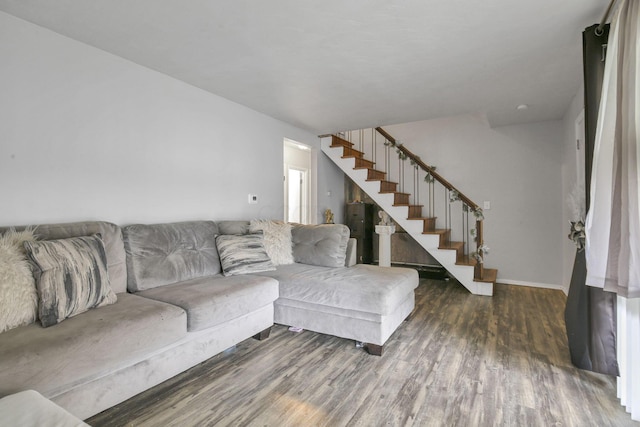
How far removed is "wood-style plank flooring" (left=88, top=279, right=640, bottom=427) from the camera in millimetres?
1617

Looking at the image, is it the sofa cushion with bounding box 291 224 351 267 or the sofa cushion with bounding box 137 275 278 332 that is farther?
the sofa cushion with bounding box 291 224 351 267

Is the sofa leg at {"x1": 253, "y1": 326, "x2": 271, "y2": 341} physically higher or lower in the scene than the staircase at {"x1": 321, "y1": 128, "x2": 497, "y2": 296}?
lower

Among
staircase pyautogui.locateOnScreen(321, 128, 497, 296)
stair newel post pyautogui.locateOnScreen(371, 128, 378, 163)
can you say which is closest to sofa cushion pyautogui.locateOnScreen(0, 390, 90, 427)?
staircase pyautogui.locateOnScreen(321, 128, 497, 296)

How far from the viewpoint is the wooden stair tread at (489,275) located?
404 centimetres

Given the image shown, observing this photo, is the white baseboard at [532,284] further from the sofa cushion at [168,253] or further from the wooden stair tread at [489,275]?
the sofa cushion at [168,253]

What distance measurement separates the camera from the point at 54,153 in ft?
7.03

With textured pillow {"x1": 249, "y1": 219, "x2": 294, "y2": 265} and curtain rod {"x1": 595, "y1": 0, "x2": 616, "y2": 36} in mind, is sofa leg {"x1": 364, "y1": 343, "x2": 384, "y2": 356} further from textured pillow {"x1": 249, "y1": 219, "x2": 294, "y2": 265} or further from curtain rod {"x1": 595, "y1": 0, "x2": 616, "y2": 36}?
curtain rod {"x1": 595, "y1": 0, "x2": 616, "y2": 36}

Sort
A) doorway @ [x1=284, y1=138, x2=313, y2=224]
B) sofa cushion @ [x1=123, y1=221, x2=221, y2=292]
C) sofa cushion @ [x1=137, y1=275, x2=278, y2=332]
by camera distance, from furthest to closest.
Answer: doorway @ [x1=284, y1=138, x2=313, y2=224] < sofa cushion @ [x1=123, y1=221, x2=221, y2=292] < sofa cushion @ [x1=137, y1=275, x2=278, y2=332]

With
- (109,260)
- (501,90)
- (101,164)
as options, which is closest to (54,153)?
(101,164)

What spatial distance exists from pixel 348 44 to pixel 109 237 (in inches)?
88.3

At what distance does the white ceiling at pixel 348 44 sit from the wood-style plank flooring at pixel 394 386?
7.63 feet

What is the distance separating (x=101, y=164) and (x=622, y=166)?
11.0 ft

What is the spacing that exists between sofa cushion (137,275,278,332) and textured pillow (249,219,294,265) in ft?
1.96

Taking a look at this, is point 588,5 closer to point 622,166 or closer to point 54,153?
point 622,166
